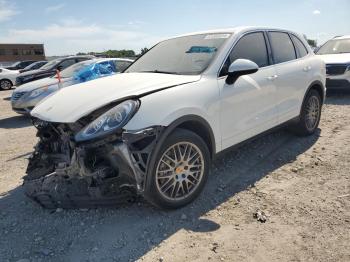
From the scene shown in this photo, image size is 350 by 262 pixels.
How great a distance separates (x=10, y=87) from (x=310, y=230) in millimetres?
19430

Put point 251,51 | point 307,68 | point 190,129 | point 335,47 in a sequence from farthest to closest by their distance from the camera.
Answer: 1. point 335,47
2. point 307,68
3. point 251,51
4. point 190,129

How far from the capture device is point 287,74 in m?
4.81

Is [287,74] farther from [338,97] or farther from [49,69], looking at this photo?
[49,69]

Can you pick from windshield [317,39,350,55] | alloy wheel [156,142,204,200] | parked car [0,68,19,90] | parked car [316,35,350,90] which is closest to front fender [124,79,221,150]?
alloy wheel [156,142,204,200]

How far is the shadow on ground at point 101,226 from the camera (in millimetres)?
2955

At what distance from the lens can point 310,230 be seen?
3068mm

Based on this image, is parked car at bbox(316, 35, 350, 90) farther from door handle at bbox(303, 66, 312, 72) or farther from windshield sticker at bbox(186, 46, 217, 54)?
windshield sticker at bbox(186, 46, 217, 54)

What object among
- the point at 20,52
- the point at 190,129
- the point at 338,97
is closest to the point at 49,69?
the point at 338,97

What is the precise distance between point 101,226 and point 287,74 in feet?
10.6

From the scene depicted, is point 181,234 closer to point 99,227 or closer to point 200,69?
point 99,227

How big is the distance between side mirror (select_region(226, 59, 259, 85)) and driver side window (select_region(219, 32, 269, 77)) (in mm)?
98

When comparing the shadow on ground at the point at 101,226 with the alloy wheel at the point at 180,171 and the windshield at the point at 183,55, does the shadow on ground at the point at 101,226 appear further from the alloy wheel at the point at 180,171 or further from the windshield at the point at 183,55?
the windshield at the point at 183,55

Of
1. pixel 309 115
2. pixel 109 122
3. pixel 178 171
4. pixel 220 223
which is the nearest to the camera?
pixel 109 122

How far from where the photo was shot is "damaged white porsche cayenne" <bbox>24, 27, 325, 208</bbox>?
119 inches
